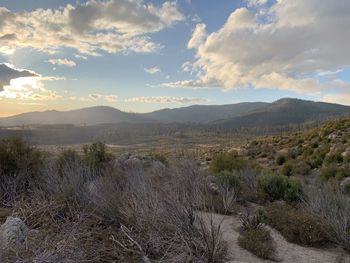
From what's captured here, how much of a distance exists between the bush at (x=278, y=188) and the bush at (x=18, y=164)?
32.1 feet

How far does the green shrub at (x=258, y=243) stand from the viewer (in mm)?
8891

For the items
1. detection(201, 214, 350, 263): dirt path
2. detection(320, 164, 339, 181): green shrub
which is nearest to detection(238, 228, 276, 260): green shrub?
detection(201, 214, 350, 263): dirt path

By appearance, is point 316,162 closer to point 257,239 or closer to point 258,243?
point 257,239

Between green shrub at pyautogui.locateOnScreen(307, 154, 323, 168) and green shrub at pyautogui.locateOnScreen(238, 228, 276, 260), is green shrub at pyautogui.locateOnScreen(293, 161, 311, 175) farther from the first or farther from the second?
green shrub at pyautogui.locateOnScreen(238, 228, 276, 260)

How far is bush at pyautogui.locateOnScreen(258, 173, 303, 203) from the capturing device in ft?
49.3

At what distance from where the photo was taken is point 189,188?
29.4 feet

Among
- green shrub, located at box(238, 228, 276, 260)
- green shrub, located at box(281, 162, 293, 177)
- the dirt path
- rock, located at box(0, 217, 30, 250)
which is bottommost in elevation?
green shrub, located at box(281, 162, 293, 177)

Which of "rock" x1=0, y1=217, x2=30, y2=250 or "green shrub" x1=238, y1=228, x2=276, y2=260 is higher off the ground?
"rock" x1=0, y1=217, x2=30, y2=250

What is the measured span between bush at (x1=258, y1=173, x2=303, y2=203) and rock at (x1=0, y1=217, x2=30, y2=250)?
10816mm

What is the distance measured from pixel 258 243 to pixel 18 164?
Result: 11433mm

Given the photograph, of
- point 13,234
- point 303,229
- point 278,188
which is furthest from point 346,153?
point 13,234

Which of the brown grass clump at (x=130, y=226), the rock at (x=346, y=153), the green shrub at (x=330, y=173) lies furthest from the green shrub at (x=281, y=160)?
the brown grass clump at (x=130, y=226)

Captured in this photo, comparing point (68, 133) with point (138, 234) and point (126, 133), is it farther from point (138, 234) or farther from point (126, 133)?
point (138, 234)

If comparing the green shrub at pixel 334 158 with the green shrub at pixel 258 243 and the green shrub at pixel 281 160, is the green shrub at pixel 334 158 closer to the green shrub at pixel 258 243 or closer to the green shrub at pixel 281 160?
the green shrub at pixel 281 160
